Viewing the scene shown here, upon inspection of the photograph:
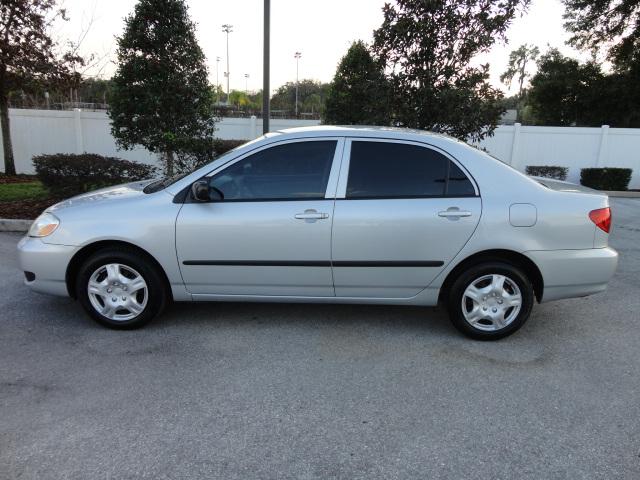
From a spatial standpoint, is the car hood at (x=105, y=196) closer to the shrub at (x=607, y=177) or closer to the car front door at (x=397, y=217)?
the car front door at (x=397, y=217)

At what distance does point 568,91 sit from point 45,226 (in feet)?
93.1

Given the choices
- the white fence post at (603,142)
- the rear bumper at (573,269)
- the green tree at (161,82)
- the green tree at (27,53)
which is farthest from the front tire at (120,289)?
the white fence post at (603,142)

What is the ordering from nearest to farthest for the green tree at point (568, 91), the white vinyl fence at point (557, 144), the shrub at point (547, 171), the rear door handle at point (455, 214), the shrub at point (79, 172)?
the rear door handle at point (455, 214) < the shrub at point (79, 172) < the shrub at point (547, 171) < the white vinyl fence at point (557, 144) < the green tree at point (568, 91)

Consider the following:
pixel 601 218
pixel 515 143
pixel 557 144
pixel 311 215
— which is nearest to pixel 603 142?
pixel 557 144

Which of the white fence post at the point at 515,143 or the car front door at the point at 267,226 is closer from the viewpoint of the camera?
the car front door at the point at 267,226

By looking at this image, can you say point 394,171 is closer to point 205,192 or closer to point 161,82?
point 205,192

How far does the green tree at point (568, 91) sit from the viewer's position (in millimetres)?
25438

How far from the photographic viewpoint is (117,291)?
396 centimetres

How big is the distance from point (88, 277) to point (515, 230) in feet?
11.0

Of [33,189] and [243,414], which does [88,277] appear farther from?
[33,189]

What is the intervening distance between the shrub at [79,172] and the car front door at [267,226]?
5057 mm

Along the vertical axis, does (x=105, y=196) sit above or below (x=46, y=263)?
above

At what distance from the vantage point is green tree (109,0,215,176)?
8516mm

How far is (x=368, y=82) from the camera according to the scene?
24.5 feet
